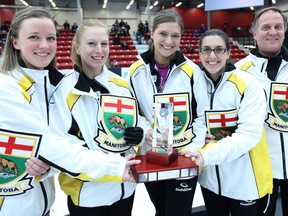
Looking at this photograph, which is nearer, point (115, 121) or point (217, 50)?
point (115, 121)

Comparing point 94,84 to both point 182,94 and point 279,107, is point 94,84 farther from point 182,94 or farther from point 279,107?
point 279,107

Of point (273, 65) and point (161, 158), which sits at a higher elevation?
point (273, 65)

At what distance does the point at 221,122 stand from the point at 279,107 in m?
0.38

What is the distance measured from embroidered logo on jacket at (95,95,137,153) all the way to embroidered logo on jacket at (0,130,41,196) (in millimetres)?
317

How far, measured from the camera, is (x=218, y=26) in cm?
2053

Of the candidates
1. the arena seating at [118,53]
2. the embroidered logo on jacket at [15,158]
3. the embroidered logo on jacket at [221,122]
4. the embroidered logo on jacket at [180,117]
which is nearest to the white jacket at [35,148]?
the embroidered logo on jacket at [15,158]

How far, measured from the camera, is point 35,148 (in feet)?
3.67

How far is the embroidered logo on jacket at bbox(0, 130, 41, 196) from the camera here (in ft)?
3.55

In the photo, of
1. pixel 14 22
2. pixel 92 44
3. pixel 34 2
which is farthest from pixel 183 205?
pixel 34 2

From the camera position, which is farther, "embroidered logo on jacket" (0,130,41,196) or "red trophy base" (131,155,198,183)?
"red trophy base" (131,155,198,183)

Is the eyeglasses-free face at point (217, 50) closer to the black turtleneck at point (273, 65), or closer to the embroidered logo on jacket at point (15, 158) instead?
the black turtleneck at point (273, 65)

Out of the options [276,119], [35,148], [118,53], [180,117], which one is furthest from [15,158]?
[118,53]

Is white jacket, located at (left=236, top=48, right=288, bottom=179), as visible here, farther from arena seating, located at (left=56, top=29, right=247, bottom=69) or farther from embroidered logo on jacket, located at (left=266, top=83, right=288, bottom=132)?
arena seating, located at (left=56, top=29, right=247, bottom=69)

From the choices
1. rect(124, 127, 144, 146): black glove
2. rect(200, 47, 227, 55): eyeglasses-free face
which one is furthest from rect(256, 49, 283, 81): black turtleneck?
rect(124, 127, 144, 146): black glove
